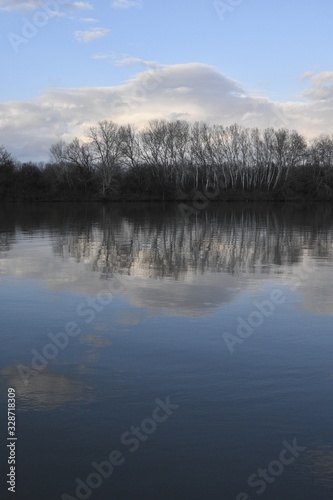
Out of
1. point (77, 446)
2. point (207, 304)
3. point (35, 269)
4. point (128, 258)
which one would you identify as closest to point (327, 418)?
point (77, 446)

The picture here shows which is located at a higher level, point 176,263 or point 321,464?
point 176,263

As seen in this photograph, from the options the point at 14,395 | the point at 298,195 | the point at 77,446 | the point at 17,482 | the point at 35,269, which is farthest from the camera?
the point at 298,195

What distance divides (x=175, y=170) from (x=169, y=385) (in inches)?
3163

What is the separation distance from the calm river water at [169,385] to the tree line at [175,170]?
69854 millimetres

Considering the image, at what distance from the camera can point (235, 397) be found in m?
5.41

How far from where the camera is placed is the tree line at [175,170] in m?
83.1

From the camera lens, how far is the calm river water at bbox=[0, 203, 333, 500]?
4027mm

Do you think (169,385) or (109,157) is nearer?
(169,385)

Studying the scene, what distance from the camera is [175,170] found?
84.8m

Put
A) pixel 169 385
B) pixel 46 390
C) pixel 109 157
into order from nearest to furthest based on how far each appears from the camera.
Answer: pixel 46 390
pixel 169 385
pixel 109 157

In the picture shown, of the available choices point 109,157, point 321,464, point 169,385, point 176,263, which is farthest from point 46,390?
point 109,157

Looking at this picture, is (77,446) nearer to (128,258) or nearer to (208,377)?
(208,377)

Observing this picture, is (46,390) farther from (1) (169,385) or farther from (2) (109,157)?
(2) (109,157)

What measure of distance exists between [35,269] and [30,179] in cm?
8013
